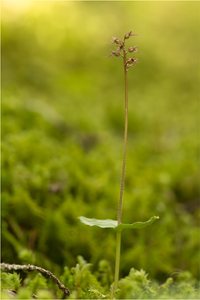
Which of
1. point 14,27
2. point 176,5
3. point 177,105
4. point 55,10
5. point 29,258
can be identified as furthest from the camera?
point 176,5

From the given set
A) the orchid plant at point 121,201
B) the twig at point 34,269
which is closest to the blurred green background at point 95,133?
the twig at point 34,269

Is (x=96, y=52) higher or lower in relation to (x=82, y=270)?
higher

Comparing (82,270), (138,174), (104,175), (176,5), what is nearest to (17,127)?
(104,175)

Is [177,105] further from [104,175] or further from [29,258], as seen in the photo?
[29,258]

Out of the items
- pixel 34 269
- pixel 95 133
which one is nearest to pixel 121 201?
pixel 34 269

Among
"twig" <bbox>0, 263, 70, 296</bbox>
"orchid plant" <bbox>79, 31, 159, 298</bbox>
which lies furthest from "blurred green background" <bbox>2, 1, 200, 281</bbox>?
"orchid plant" <bbox>79, 31, 159, 298</bbox>

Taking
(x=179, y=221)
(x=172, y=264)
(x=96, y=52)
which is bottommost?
(x=172, y=264)

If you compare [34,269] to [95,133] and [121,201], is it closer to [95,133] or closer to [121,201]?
[121,201]

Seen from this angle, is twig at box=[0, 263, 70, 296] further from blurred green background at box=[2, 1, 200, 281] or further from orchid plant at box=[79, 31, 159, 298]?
blurred green background at box=[2, 1, 200, 281]

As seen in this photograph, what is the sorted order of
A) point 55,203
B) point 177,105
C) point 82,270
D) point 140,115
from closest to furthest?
point 82,270
point 55,203
point 140,115
point 177,105
